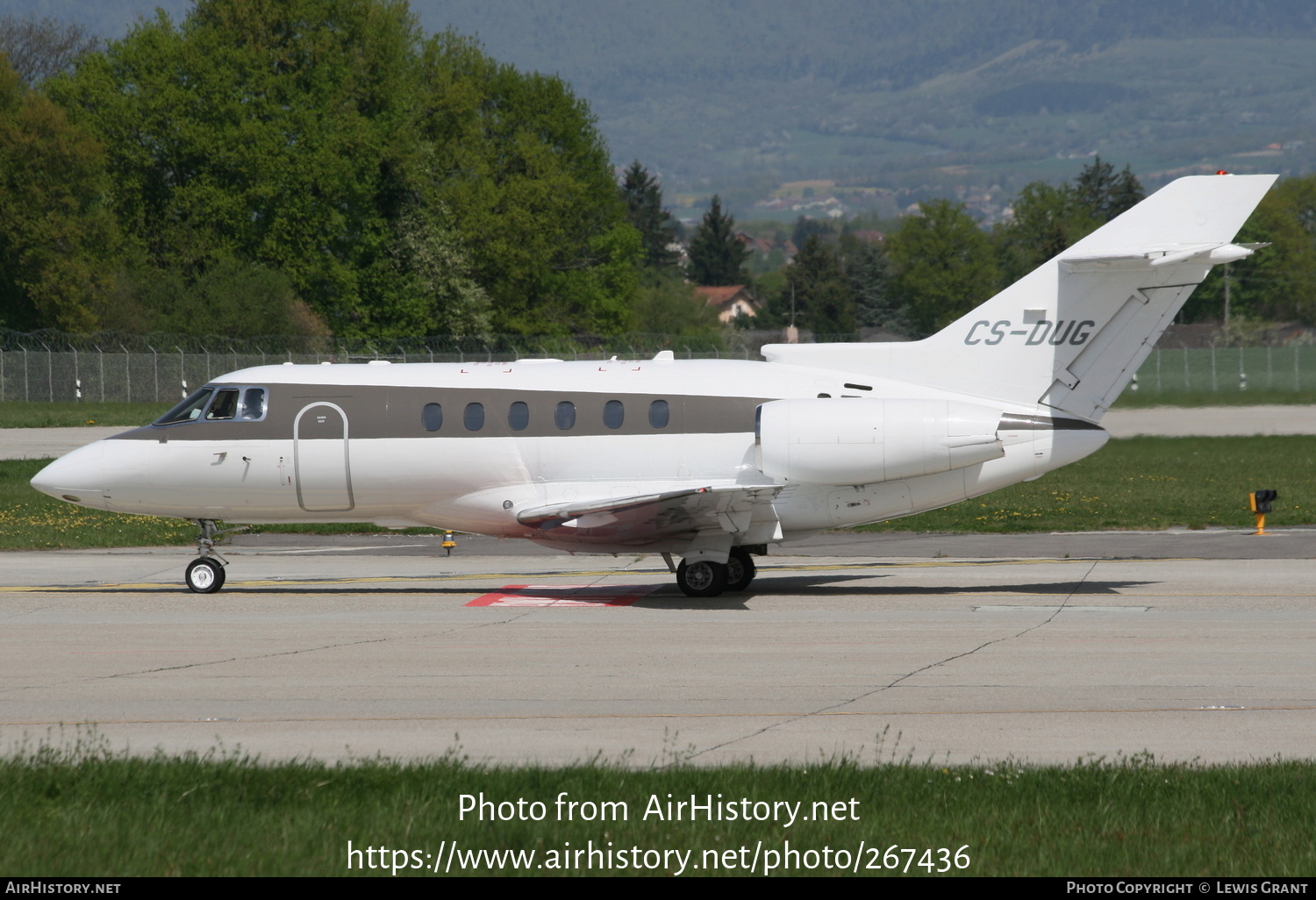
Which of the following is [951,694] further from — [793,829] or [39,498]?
[39,498]

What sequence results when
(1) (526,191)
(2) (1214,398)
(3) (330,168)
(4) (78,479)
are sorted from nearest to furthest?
(4) (78,479), (2) (1214,398), (3) (330,168), (1) (526,191)

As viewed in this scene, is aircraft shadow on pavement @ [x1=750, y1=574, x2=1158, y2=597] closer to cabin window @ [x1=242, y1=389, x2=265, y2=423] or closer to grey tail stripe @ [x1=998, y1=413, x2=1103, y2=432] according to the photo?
grey tail stripe @ [x1=998, y1=413, x2=1103, y2=432]

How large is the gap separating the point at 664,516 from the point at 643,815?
9141mm

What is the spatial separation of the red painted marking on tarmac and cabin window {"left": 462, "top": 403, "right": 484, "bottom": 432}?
225 cm

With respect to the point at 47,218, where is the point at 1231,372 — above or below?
below

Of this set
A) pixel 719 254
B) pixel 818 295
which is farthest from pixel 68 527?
pixel 719 254

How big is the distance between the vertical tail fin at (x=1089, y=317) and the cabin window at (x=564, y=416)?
3154mm

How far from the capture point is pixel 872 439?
56.4ft

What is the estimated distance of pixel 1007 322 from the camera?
18.0 meters

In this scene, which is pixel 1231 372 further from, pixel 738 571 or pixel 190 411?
pixel 190 411

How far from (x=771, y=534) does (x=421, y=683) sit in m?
6.39


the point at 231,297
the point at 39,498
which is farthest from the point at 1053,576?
the point at 231,297

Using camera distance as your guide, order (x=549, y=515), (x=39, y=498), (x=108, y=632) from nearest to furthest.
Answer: (x=108, y=632)
(x=549, y=515)
(x=39, y=498)
